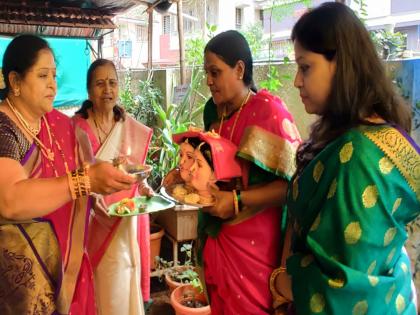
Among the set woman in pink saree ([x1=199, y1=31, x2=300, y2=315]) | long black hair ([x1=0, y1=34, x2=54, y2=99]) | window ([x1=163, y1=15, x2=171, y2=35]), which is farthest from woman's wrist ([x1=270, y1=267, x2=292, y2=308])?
window ([x1=163, y1=15, x2=171, y2=35])

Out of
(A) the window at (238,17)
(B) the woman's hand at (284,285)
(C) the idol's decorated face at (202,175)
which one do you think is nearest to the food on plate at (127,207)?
(C) the idol's decorated face at (202,175)

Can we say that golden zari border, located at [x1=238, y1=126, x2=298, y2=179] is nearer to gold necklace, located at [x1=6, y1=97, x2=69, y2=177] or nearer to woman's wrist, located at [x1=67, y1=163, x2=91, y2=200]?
woman's wrist, located at [x1=67, y1=163, x2=91, y2=200]

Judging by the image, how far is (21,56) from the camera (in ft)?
5.48

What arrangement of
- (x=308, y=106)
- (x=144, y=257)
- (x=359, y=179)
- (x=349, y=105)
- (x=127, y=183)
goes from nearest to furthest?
(x=359, y=179) < (x=349, y=105) < (x=308, y=106) < (x=127, y=183) < (x=144, y=257)

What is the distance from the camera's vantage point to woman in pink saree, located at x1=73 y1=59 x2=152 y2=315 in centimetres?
278

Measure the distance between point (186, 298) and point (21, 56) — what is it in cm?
232

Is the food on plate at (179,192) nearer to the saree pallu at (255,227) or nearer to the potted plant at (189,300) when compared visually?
the saree pallu at (255,227)

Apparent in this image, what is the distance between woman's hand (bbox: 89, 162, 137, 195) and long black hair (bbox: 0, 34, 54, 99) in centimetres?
52

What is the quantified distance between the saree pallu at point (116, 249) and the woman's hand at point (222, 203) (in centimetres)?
135

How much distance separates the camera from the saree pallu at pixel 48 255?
5.57 ft

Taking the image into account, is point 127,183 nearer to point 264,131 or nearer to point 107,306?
point 264,131

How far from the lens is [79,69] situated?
454cm

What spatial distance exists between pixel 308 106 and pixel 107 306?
2.19 m

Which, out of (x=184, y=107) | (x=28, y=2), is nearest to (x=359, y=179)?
(x=28, y=2)
